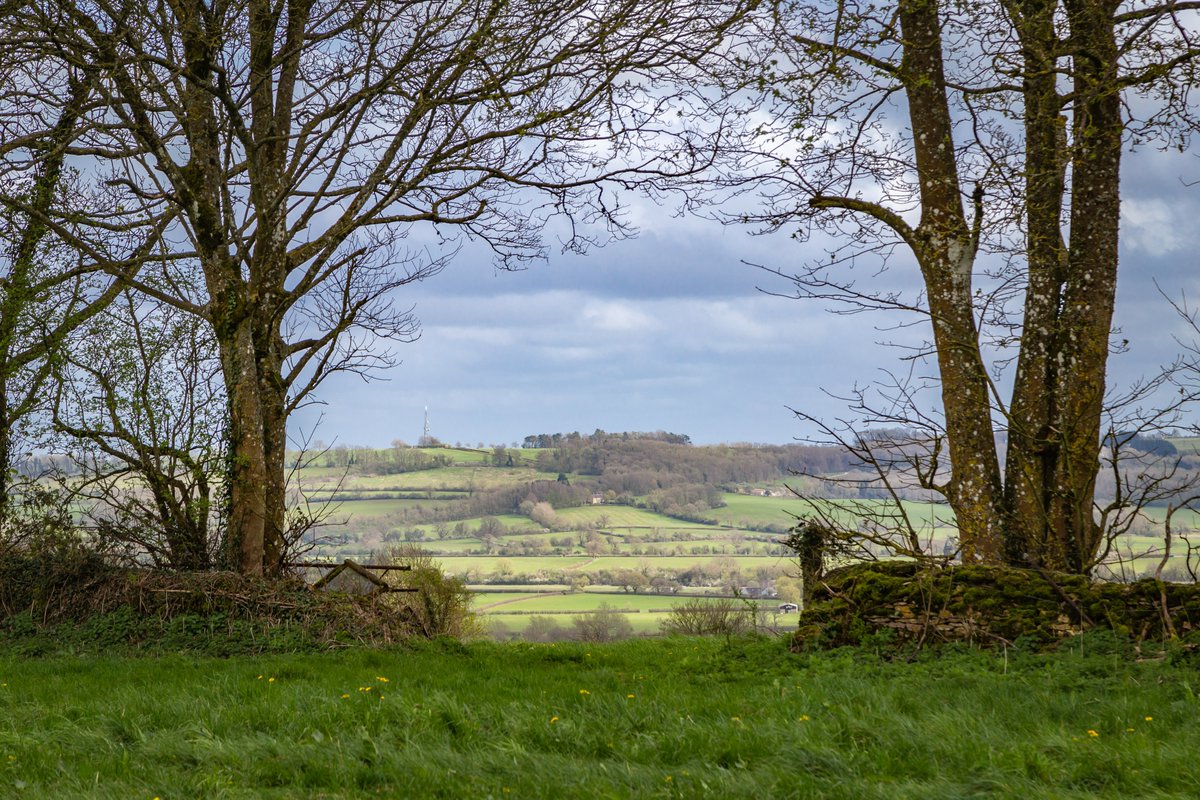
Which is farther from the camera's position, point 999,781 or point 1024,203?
point 1024,203

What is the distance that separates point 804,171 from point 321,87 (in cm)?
700

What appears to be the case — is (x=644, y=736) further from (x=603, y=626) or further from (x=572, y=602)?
(x=572, y=602)

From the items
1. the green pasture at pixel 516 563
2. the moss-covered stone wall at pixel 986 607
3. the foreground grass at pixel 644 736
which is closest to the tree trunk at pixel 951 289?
the moss-covered stone wall at pixel 986 607

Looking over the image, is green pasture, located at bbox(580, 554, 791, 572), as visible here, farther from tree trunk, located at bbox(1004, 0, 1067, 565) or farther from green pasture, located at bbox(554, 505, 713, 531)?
tree trunk, located at bbox(1004, 0, 1067, 565)

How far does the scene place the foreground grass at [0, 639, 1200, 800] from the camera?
15.3 ft

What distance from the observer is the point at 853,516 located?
1034 cm

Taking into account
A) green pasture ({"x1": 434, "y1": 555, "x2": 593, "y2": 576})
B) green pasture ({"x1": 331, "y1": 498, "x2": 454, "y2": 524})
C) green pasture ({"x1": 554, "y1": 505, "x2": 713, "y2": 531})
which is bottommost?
green pasture ({"x1": 434, "y1": 555, "x2": 593, "y2": 576})

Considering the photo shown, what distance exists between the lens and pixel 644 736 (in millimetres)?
5316

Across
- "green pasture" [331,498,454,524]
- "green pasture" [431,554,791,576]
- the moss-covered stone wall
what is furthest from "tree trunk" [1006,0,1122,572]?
"green pasture" [331,498,454,524]

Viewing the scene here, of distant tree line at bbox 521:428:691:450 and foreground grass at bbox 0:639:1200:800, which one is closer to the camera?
foreground grass at bbox 0:639:1200:800

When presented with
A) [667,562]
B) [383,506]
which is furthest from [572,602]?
[383,506]

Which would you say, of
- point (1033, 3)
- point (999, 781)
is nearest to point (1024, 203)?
point (1033, 3)

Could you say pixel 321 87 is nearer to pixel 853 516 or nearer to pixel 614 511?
pixel 853 516

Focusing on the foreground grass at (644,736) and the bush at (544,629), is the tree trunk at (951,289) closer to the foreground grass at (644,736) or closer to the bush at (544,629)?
the foreground grass at (644,736)
